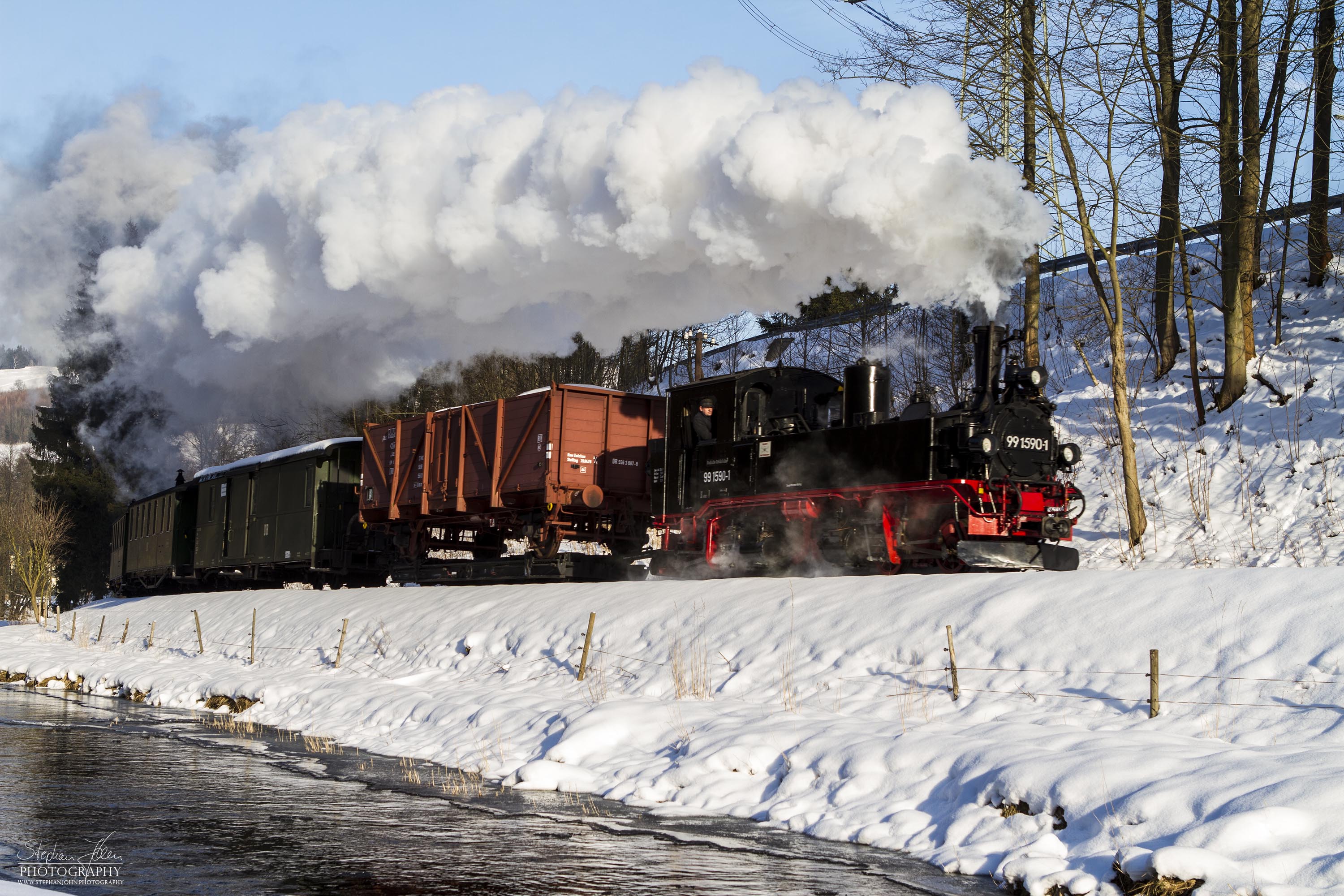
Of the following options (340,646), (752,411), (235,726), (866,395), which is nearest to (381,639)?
(340,646)

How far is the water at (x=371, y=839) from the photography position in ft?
18.9

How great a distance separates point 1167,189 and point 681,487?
1158 cm

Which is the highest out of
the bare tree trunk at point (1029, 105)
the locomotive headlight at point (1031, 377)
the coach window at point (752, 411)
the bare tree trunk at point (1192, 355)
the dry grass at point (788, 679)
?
the bare tree trunk at point (1029, 105)

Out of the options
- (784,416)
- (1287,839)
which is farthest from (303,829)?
(784,416)

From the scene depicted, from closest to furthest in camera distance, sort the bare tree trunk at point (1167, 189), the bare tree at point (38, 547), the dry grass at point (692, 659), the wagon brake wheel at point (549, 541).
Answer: the dry grass at point (692, 659) < the wagon brake wheel at point (549, 541) < the bare tree trunk at point (1167, 189) < the bare tree at point (38, 547)

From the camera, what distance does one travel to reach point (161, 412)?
109 feet

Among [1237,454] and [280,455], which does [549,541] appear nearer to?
[280,455]

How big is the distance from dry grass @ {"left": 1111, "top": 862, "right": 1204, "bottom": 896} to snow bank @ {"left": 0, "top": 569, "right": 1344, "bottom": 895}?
1.3 inches

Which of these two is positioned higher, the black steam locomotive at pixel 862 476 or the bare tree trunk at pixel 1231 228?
the bare tree trunk at pixel 1231 228

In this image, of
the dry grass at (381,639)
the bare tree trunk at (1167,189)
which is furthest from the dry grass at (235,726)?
the bare tree trunk at (1167,189)

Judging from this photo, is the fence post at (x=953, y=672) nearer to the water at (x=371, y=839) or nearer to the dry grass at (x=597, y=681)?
the water at (x=371, y=839)

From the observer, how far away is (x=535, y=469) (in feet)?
57.9

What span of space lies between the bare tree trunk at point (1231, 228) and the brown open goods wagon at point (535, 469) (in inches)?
398

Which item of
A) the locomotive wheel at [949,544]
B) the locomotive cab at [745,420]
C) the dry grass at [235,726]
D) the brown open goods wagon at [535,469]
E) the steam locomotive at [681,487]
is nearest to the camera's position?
the dry grass at [235,726]
